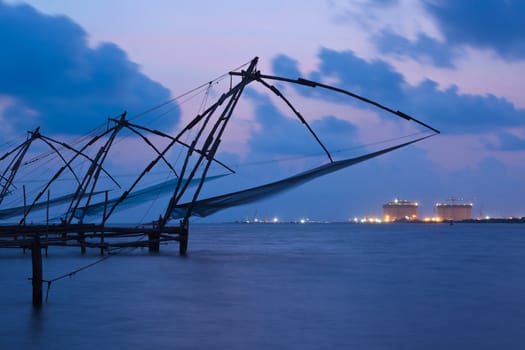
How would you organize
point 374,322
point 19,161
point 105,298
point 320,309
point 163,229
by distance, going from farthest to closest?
point 19,161, point 163,229, point 105,298, point 320,309, point 374,322

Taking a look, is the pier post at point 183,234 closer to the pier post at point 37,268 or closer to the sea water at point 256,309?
the sea water at point 256,309

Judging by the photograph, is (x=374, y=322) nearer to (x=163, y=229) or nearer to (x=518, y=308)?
A: (x=518, y=308)

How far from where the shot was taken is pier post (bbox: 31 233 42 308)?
28.5 feet

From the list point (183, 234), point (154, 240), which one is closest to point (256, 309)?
point (154, 240)

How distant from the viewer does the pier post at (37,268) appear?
28.5 ft

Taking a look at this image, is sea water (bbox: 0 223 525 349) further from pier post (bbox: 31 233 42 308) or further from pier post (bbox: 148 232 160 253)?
pier post (bbox: 148 232 160 253)

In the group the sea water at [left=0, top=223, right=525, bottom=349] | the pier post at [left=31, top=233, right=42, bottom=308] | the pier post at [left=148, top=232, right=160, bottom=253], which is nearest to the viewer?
the sea water at [left=0, top=223, right=525, bottom=349]

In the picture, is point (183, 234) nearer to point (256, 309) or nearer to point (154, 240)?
point (154, 240)

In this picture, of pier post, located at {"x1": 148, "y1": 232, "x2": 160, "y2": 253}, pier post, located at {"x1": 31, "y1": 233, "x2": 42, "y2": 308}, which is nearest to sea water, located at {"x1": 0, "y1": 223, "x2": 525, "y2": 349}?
pier post, located at {"x1": 31, "y1": 233, "x2": 42, "y2": 308}

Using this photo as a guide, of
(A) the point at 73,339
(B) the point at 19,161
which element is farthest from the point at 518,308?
(B) the point at 19,161

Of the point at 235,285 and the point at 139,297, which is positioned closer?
the point at 139,297

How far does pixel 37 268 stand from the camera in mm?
8805

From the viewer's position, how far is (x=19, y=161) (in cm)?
2012

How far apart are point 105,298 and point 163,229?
22.8ft
